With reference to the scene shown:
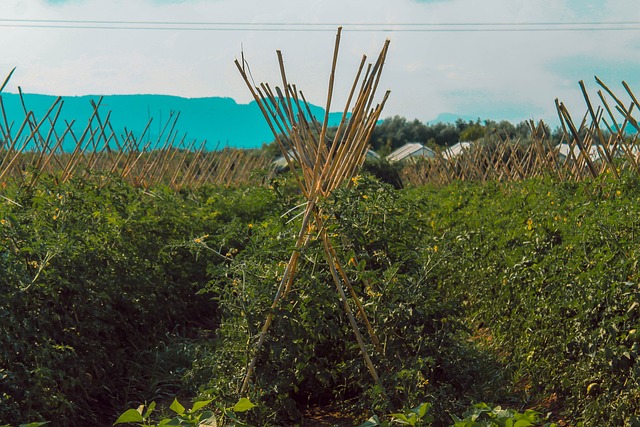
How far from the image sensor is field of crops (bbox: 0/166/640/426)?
4.34 m

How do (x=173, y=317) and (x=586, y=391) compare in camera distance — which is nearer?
(x=586, y=391)

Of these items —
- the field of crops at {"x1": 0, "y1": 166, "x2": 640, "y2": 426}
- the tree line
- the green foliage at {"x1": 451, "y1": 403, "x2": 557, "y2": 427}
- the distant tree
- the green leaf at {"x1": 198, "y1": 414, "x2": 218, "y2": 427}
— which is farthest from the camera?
the tree line

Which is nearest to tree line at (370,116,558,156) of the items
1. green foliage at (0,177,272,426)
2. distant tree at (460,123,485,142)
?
distant tree at (460,123,485,142)

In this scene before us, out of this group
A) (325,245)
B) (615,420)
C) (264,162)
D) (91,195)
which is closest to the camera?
(615,420)

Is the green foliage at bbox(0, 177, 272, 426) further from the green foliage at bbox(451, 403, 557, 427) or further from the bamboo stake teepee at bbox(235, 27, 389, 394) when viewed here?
the green foliage at bbox(451, 403, 557, 427)

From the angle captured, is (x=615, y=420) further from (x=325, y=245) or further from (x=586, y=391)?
(x=325, y=245)

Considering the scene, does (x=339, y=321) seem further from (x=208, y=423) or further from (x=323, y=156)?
(x=208, y=423)

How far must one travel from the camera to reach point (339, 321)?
487cm

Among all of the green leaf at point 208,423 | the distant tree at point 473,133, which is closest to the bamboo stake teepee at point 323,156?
the green leaf at point 208,423

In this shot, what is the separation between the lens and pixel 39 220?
18.7 feet

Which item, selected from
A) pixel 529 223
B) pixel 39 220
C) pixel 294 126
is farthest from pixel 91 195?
pixel 529 223

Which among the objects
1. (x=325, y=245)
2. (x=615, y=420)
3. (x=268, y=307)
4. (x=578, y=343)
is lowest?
(x=615, y=420)

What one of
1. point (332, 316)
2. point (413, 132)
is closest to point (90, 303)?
point (332, 316)

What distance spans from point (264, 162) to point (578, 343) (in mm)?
22165
